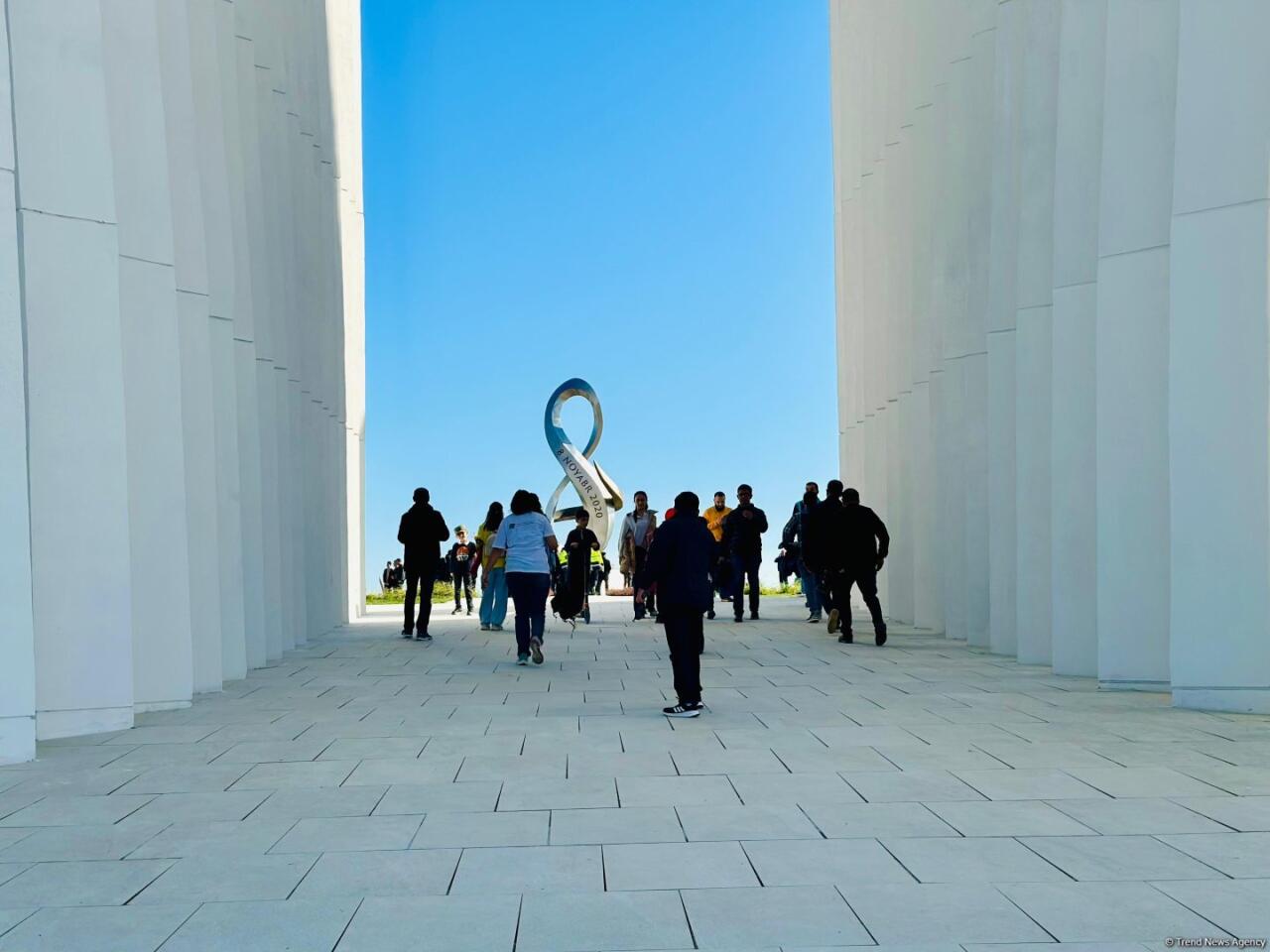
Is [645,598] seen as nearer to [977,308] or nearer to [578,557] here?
[578,557]

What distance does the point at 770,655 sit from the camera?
15.7 meters

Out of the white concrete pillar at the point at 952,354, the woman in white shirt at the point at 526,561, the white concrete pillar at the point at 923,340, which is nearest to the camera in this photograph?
the woman in white shirt at the point at 526,561

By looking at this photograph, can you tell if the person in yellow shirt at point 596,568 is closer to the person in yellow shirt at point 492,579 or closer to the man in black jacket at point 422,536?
the person in yellow shirt at point 492,579

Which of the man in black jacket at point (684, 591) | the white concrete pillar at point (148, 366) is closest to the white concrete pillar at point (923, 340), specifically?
the man in black jacket at point (684, 591)

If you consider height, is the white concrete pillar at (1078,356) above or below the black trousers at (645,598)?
above

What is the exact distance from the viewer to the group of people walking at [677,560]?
35.0ft

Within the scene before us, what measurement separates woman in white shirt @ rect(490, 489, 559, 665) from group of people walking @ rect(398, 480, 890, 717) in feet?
0.04

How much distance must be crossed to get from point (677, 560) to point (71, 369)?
4.83 meters

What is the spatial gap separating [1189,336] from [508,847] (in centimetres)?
714

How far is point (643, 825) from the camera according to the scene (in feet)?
21.6

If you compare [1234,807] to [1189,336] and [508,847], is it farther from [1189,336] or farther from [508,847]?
[1189,336]

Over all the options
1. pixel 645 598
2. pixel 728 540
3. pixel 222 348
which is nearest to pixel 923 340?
pixel 728 540

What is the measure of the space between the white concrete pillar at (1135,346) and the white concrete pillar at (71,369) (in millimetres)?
8237

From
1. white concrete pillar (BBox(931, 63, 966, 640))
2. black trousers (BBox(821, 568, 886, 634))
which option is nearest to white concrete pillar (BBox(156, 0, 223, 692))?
black trousers (BBox(821, 568, 886, 634))
